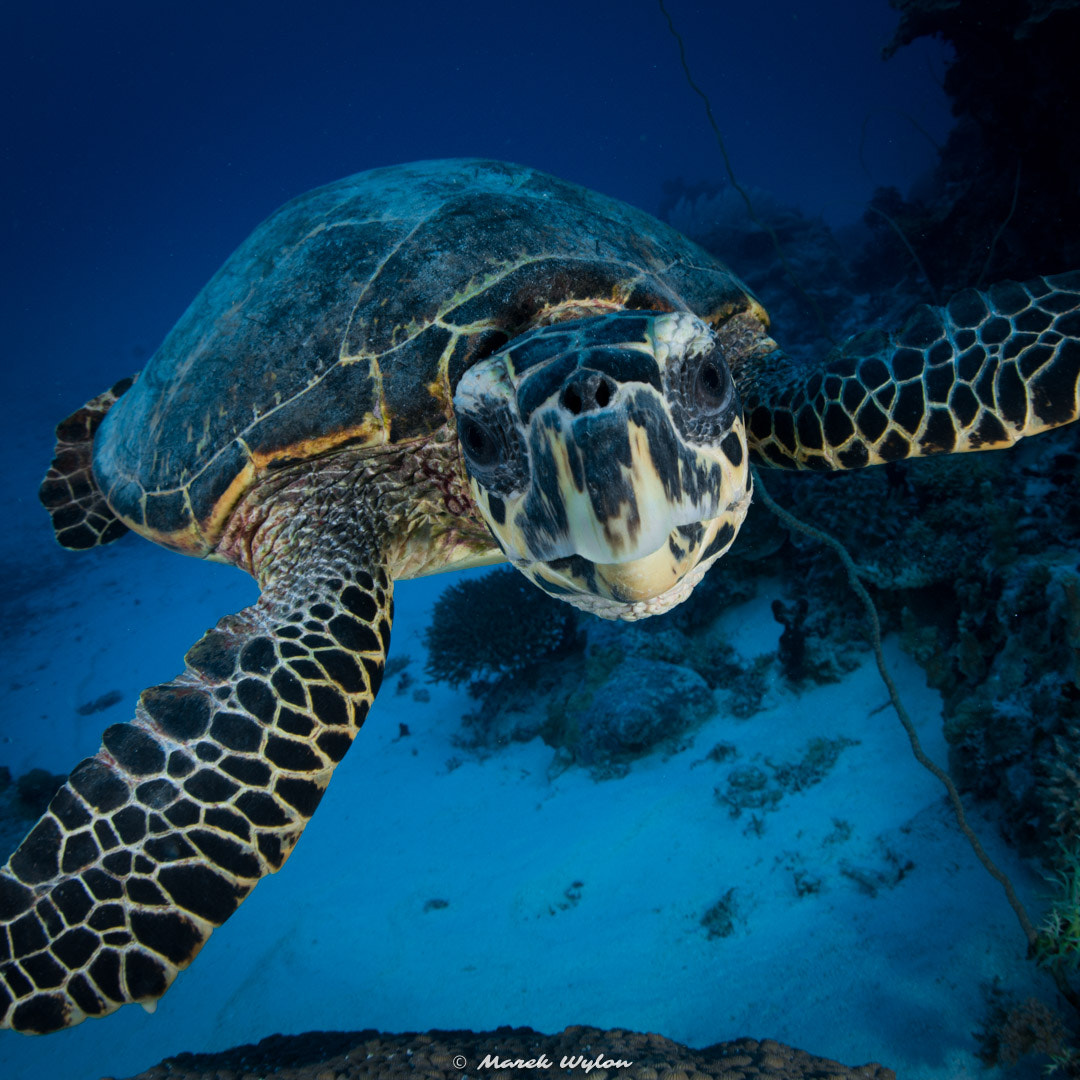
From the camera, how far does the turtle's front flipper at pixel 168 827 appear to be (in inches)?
68.2

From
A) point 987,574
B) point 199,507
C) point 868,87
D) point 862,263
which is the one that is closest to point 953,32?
point 862,263

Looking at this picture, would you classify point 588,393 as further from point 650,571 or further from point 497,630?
point 497,630

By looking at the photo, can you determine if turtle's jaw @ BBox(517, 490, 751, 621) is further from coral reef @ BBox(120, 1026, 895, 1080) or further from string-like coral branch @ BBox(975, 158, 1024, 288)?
string-like coral branch @ BBox(975, 158, 1024, 288)

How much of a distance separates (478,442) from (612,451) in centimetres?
53

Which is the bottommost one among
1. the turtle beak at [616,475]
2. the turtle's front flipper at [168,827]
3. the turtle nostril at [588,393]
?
the turtle's front flipper at [168,827]

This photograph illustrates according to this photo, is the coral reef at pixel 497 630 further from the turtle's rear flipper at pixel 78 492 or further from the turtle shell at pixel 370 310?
the turtle shell at pixel 370 310

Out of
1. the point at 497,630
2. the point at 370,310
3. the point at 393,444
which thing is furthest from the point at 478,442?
the point at 497,630

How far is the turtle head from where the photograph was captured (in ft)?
4.86

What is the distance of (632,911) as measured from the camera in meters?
3.60

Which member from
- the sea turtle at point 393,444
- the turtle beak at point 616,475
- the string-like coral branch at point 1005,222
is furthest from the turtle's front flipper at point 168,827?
the string-like coral branch at point 1005,222

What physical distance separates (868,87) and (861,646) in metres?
84.8

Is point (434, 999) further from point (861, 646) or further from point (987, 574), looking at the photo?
point (987, 574)

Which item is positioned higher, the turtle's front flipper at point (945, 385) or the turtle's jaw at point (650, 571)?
the turtle's jaw at point (650, 571)

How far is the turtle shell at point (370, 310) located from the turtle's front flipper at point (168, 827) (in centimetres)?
96
